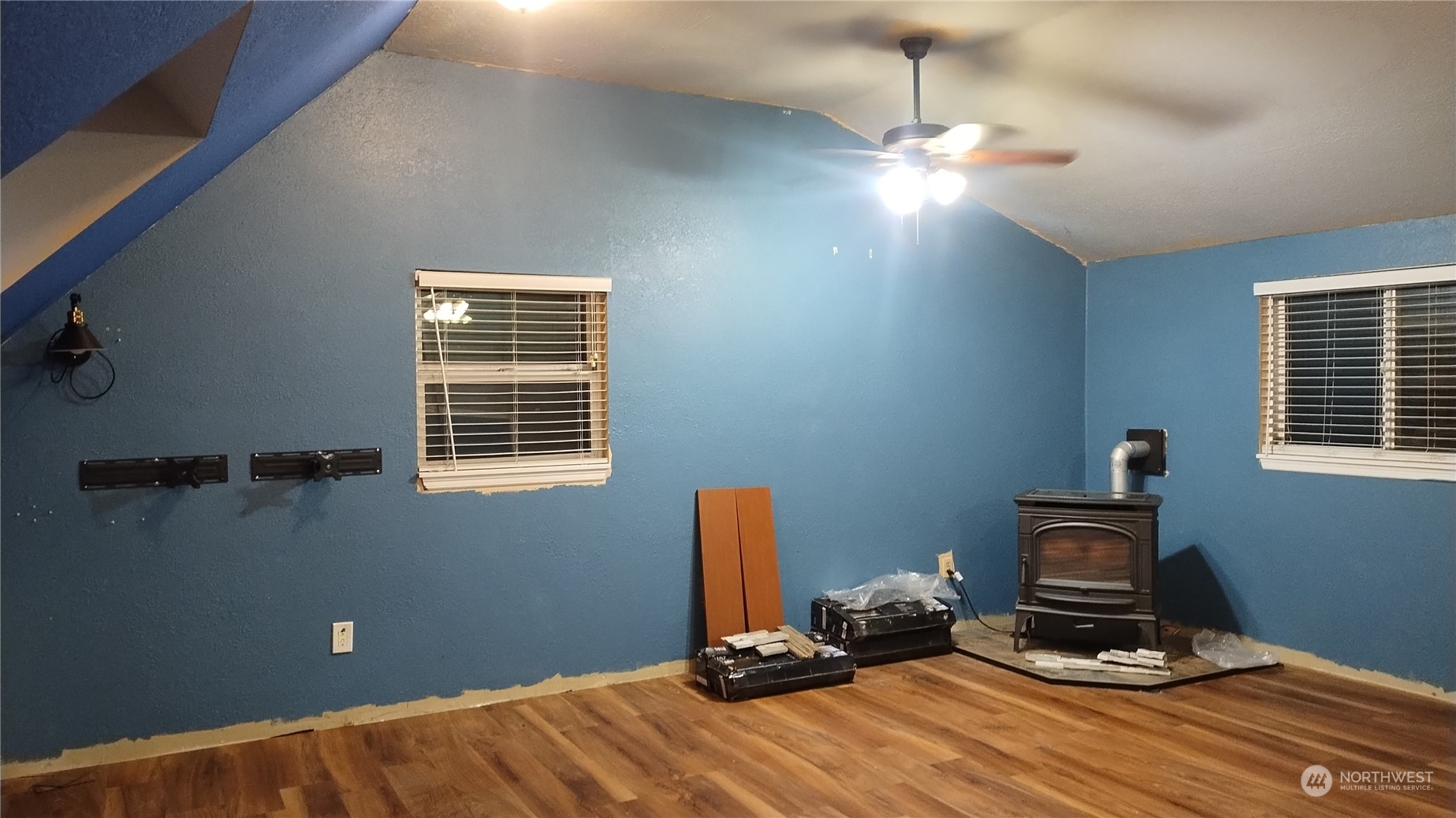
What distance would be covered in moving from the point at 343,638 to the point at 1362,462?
4175 mm

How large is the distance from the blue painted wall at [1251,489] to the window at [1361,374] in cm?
6

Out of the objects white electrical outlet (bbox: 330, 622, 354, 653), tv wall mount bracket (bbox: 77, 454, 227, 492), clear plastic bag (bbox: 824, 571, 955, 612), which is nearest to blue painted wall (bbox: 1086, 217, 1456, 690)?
clear plastic bag (bbox: 824, 571, 955, 612)

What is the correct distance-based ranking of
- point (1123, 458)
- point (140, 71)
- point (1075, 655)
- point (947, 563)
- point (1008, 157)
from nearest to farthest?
point (140, 71), point (1008, 157), point (1075, 655), point (1123, 458), point (947, 563)

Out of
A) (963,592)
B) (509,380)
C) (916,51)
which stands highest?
(916,51)

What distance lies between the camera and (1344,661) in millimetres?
4270

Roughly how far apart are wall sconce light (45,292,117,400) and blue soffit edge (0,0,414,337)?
0.30 ft

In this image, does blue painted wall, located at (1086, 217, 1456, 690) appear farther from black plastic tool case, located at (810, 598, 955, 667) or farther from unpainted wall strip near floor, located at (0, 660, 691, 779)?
unpainted wall strip near floor, located at (0, 660, 691, 779)

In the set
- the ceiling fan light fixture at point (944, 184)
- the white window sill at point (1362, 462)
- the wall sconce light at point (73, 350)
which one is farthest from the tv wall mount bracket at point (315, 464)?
the white window sill at point (1362, 462)

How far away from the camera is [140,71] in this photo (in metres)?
1.49

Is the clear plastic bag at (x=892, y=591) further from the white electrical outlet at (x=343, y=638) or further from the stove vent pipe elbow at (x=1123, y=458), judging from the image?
the white electrical outlet at (x=343, y=638)

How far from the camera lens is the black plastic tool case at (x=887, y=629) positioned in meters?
4.43

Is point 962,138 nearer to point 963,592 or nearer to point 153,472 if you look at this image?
point 963,592

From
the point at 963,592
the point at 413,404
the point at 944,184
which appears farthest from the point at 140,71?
the point at 963,592

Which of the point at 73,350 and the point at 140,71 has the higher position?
the point at 140,71
